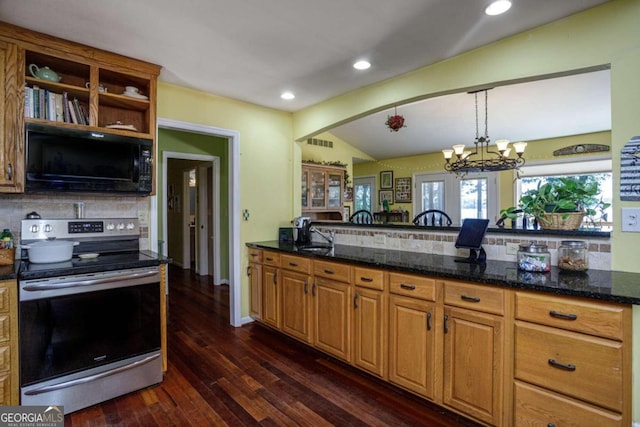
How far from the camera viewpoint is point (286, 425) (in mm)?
1918

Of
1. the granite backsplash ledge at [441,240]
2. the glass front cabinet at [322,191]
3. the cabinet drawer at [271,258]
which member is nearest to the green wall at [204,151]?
the glass front cabinet at [322,191]

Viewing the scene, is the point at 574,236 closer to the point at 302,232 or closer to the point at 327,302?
the point at 327,302

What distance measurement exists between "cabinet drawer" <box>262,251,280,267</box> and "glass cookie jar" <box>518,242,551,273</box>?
201cm

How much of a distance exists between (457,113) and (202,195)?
4.40 metres

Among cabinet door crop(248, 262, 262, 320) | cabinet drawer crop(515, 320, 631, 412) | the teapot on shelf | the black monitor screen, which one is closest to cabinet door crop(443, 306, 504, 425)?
cabinet drawer crop(515, 320, 631, 412)

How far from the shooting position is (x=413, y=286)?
81.8 inches

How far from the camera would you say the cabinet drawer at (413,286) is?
78.7 inches

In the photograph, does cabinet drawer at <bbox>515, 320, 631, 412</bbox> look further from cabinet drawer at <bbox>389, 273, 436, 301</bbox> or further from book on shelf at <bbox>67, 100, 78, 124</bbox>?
book on shelf at <bbox>67, 100, 78, 124</bbox>

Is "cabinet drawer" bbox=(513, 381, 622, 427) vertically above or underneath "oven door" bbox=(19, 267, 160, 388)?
underneath

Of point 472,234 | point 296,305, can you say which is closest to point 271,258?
point 296,305

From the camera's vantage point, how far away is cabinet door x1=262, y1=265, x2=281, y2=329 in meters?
3.19

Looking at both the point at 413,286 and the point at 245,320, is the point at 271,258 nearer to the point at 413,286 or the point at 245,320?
the point at 245,320

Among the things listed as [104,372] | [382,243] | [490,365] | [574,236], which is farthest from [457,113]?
[104,372]

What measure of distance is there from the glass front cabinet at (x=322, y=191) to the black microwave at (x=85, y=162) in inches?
106
